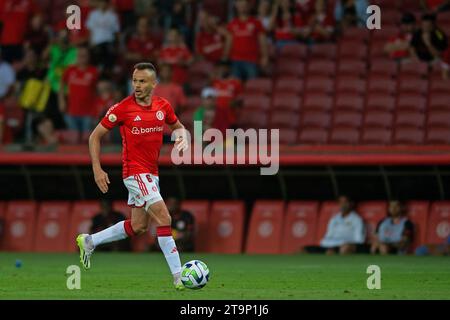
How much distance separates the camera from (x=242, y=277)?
14.6 m

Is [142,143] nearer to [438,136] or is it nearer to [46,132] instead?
[438,136]

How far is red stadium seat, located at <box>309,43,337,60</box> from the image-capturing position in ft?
74.6

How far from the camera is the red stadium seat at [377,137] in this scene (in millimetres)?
20625

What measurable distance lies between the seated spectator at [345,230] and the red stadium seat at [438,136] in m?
1.59

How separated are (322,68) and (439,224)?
3.91 m

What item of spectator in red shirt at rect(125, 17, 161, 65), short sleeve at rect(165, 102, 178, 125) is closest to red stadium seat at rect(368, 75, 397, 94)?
spectator in red shirt at rect(125, 17, 161, 65)

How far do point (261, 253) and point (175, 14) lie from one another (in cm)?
569

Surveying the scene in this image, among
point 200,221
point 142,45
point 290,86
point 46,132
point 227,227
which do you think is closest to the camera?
point 227,227

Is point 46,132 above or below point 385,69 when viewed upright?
below

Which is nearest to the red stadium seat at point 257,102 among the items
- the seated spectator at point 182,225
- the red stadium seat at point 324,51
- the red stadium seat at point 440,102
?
the red stadium seat at point 324,51

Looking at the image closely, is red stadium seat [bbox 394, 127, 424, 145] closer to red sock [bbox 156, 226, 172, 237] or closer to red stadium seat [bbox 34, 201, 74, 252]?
red stadium seat [bbox 34, 201, 74, 252]

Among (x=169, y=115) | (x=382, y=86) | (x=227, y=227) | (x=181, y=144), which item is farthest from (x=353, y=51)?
(x=181, y=144)

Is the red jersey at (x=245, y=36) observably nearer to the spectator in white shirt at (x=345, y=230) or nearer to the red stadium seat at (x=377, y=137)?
the red stadium seat at (x=377, y=137)
